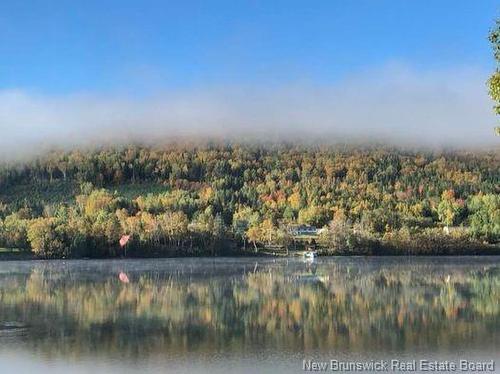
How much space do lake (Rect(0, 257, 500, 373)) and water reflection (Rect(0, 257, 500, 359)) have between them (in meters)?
0.06

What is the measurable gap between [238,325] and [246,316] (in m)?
3.59

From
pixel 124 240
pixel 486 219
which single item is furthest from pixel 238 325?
pixel 486 219

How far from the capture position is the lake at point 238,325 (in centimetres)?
2675

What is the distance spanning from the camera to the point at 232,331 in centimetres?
3359

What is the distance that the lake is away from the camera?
87.8ft

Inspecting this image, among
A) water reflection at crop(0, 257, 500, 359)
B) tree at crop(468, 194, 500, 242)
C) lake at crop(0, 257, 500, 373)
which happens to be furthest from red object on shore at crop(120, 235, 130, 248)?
tree at crop(468, 194, 500, 242)

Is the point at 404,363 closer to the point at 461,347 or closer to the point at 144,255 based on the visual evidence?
the point at 461,347

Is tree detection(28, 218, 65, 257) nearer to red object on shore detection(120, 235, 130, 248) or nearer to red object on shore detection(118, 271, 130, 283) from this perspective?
red object on shore detection(120, 235, 130, 248)

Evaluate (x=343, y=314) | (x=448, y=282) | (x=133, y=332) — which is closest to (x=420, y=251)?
(x=448, y=282)

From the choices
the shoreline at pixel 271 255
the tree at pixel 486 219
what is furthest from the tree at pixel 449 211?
the shoreline at pixel 271 255

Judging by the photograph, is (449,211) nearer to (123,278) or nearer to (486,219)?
(486,219)

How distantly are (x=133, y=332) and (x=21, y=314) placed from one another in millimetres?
10967

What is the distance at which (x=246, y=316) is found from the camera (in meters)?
39.1

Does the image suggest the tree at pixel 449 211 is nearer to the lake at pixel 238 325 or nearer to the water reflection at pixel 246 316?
the water reflection at pixel 246 316
